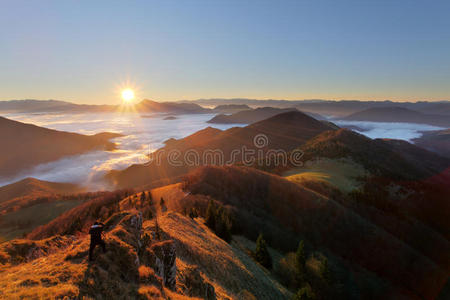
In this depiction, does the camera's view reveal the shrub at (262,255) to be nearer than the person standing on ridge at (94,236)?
No

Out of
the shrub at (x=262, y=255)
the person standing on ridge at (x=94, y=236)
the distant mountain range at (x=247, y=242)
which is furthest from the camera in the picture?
the shrub at (x=262, y=255)

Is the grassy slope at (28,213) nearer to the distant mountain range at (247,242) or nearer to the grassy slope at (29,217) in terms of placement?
the grassy slope at (29,217)

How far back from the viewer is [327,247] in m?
34.8

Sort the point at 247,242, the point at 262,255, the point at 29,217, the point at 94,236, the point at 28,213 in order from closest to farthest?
the point at 94,236 → the point at 262,255 → the point at 247,242 → the point at 29,217 → the point at 28,213

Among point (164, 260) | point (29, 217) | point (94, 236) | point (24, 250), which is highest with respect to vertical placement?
point (94, 236)

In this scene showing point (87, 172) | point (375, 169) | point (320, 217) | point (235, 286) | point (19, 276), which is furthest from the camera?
point (87, 172)

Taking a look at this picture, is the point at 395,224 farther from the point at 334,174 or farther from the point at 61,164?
the point at 61,164

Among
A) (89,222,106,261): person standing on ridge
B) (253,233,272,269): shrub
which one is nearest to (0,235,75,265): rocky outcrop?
(89,222,106,261): person standing on ridge

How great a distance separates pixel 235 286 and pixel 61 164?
236661 mm

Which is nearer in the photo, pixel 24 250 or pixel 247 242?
pixel 24 250

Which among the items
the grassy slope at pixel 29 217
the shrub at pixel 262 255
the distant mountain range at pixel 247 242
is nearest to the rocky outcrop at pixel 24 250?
the distant mountain range at pixel 247 242

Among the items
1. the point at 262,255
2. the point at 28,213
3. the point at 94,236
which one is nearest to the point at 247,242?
the point at 262,255

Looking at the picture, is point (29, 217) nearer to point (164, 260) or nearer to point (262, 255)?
point (262, 255)

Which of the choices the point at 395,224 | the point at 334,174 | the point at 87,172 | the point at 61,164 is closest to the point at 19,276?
the point at 395,224
